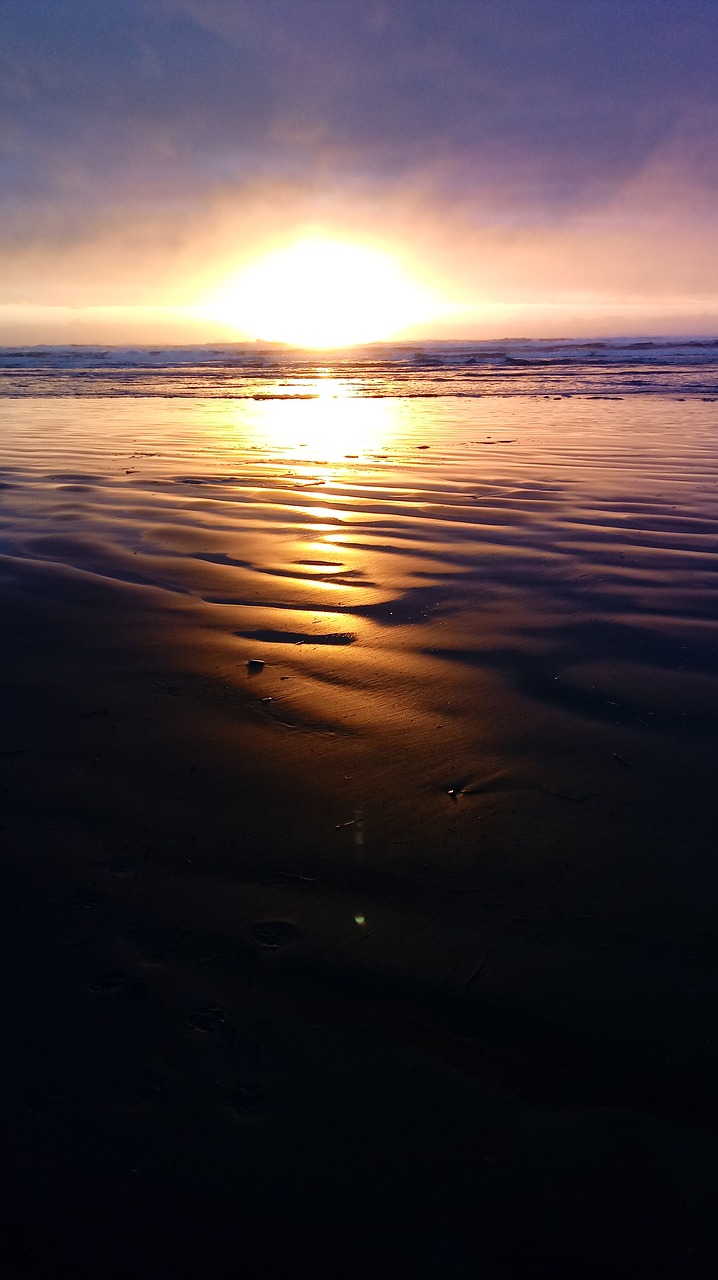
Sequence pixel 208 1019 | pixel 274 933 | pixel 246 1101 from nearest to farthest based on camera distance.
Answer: pixel 246 1101, pixel 208 1019, pixel 274 933

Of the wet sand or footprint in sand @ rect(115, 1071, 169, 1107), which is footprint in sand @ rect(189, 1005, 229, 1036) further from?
footprint in sand @ rect(115, 1071, 169, 1107)

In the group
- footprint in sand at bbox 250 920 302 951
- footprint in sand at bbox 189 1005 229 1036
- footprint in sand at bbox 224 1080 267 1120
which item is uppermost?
footprint in sand at bbox 250 920 302 951

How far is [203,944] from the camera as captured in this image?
1.80 metres

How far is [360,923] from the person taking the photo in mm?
1854

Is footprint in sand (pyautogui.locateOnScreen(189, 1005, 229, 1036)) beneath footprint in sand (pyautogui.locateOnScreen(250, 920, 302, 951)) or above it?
beneath

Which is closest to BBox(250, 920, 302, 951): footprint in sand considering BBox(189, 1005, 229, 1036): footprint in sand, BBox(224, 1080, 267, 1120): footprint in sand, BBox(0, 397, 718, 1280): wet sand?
BBox(0, 397, 718, 1280): wet sand

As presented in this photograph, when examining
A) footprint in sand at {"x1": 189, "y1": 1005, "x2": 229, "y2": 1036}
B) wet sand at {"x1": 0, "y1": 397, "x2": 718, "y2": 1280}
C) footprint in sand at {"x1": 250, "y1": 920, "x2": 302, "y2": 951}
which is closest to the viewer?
wet sand at {"x1": 0, "y1": 397, "x2": 718, "y2": 1280}

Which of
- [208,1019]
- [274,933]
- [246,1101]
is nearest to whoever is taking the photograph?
[246,1101]

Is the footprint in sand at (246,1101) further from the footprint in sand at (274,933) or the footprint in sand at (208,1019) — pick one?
the footprint in sand at (274,933)

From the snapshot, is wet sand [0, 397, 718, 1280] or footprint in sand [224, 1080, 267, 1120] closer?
wet sand [0, 397, 718, 1280]

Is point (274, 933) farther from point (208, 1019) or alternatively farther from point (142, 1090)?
point (142, 1090)

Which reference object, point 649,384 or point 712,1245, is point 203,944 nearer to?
point 712,1245

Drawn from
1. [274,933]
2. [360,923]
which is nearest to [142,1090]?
[274,933]

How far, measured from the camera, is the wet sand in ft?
4.29
